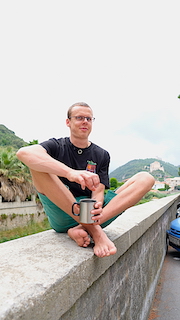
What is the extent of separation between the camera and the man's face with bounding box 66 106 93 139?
2.28m

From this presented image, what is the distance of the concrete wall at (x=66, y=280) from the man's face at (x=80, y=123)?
82 cm

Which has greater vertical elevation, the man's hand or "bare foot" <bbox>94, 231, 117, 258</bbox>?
the man's hand

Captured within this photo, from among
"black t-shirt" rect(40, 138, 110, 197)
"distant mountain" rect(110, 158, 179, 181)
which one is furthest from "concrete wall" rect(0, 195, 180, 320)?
"distant mountain" rect(110, 158, 179, 181)

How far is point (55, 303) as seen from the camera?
44.6 inches

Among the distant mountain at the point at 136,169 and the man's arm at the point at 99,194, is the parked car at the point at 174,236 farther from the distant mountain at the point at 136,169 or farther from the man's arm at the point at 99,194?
the distant mountain at the point at 136,169

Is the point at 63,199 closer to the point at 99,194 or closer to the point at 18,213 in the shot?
the point at 99,194

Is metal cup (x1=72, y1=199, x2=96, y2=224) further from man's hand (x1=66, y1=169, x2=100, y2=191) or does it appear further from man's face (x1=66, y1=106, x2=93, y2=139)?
man's face (x1=66, y1=106, x2=93, y2=139)

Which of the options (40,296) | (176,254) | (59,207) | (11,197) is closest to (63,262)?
(40,296)

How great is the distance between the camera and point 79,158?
2.29 meters

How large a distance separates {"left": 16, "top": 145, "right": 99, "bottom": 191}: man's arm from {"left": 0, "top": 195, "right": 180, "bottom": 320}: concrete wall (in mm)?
421

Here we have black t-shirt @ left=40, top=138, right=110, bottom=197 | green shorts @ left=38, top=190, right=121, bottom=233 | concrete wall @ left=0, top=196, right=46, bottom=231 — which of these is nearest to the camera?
green shorts @ left=38, top=190, right=121, bottom=233

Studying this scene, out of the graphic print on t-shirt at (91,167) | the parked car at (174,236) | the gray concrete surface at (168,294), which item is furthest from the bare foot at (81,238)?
the parked car at (174,236)

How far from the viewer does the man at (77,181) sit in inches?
70.8

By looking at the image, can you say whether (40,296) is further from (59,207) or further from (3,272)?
(59,207)
